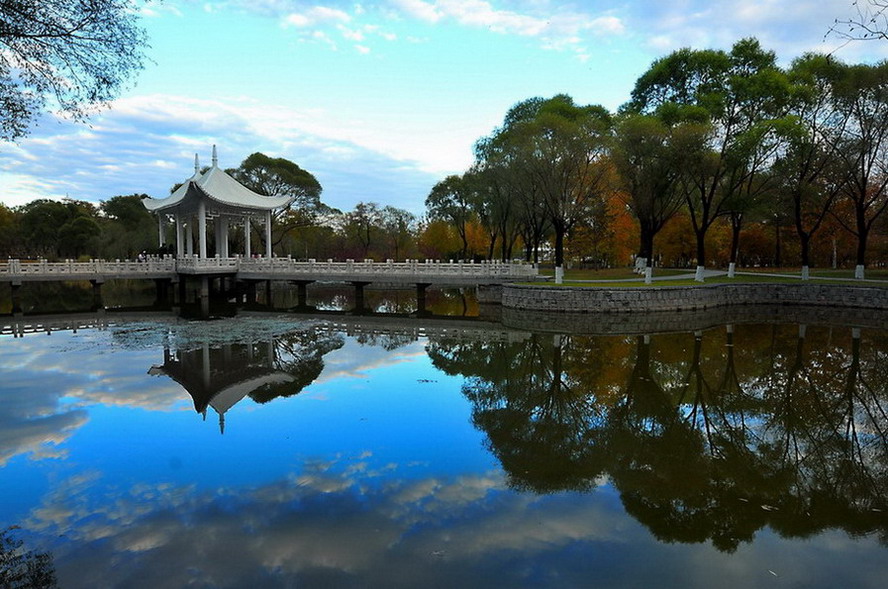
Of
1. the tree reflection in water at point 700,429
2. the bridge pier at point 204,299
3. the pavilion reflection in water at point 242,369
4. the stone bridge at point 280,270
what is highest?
the stone bridge at point 280,270

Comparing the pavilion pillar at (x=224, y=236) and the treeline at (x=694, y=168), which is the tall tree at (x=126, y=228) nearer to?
the treeline at (x=694, y=168)

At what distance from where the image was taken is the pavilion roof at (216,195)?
3002 cm

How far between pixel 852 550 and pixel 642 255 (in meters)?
29.8

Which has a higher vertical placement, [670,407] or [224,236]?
[224,236]

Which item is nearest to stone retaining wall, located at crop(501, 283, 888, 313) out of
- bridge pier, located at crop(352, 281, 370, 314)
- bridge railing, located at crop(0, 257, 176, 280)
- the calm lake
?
bridge pier, located at crop(352, 281, 370, 314)

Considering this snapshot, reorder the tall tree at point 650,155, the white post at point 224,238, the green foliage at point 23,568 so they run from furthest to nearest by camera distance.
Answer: the white post at point 224,238 < the tall tree at point 650,155 < the green foliage at point 23,568

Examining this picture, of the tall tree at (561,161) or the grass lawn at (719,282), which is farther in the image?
the grass lawn at (719,282)

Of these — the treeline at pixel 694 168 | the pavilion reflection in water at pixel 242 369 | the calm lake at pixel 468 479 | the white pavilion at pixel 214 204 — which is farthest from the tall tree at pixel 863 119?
the white pavilion at pixel 214 204

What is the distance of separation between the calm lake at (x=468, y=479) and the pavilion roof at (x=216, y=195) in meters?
17.8

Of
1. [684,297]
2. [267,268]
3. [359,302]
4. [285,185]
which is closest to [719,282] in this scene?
[684,297]

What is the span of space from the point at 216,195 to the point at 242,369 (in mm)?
20643

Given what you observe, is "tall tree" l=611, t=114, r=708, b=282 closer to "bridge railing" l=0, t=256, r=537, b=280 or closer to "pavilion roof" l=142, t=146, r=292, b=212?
"bridge railing" l=0, t=256, r=537, b=280

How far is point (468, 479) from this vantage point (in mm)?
6863

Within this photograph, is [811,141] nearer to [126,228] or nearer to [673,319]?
[673,319]
